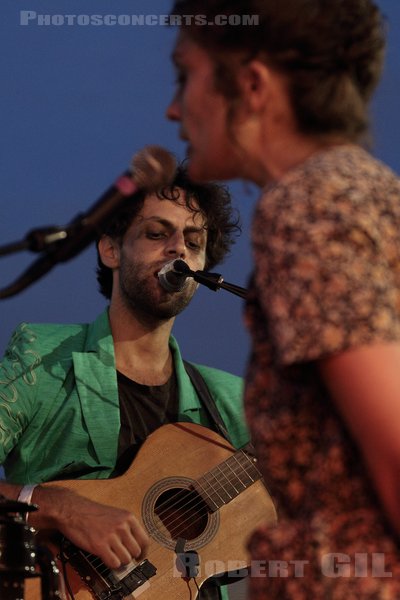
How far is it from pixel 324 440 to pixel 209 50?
517mm

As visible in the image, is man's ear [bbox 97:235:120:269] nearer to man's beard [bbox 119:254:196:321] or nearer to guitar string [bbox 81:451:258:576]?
man's beard [bbox 119:254:196:321]

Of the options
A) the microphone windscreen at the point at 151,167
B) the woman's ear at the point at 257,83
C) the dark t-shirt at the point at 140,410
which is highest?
the woman's ear at the point at 257,83

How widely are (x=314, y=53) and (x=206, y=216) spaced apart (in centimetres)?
227

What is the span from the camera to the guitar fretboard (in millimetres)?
2867

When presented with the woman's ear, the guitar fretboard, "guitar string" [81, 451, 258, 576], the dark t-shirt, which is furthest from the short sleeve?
the woman's ear

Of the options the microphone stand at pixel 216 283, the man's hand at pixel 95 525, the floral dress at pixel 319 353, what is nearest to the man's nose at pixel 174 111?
the floral dress at pixel 319 353

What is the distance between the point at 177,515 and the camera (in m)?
2.79

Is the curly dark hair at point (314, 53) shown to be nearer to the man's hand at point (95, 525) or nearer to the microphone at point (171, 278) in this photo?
the man's hand at point (95, 525)

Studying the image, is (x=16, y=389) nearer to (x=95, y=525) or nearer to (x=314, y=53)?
(x=95, y=525)

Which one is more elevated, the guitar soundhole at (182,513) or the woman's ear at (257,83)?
the woman's ear at (257,83)

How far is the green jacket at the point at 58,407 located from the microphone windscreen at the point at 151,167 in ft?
5.09

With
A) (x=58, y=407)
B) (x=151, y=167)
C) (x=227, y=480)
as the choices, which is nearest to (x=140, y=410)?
(x=58, y=407)

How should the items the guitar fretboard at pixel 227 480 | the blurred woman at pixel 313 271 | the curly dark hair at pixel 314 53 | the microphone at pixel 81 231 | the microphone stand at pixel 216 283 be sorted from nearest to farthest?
the blurred woman at pixel 313 271 < the curly dark hair at pixel 314 53 < the microphone at pixel 81 231 < the microphone stand at pixel 216 283 < the guitar fretboard at pixel 227 480

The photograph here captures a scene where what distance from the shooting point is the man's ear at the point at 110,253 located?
3455 millimetres
